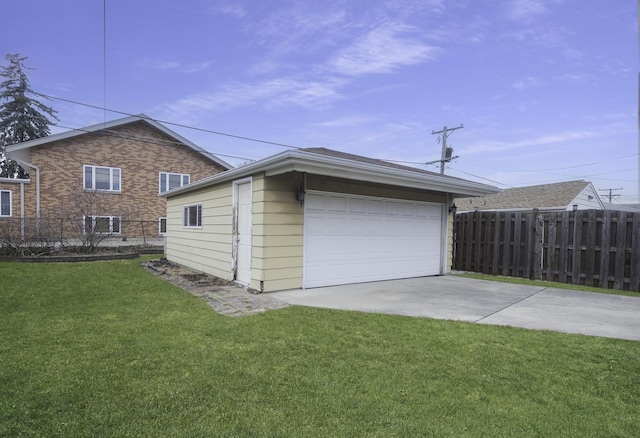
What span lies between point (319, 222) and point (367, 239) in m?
1.51

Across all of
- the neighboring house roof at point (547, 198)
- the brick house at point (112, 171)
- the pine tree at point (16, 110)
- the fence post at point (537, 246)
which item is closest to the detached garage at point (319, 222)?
the fence post at point (537, 246)

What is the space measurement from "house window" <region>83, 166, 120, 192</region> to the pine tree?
15.2 meters

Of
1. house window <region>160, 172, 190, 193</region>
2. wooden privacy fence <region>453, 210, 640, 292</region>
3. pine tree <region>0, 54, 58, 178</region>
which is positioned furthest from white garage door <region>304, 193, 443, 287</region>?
pine tree <region>0, 54, 58, 178</region>

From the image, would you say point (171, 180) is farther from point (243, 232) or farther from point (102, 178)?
point (243, 232)

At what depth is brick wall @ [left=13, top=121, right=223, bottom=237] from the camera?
17.1 m

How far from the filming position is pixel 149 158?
64.7 feet

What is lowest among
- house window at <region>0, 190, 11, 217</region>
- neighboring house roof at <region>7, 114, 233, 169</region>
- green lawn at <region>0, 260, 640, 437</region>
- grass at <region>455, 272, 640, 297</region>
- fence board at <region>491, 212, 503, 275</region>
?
grass at <region>455, 272, 640, 297</region>

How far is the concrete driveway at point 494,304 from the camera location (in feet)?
17.0

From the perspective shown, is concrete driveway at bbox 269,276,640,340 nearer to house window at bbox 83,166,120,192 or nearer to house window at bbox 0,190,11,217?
house window at bbox 83,166,120,192

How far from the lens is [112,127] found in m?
18.5

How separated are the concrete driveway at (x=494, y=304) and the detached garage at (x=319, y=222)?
0.57 m

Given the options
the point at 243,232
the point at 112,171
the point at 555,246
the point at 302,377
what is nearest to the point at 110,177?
the point at 112,171

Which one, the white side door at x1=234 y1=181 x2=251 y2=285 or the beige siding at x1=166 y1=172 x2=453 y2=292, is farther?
the white side door at x1=234 y1=181 x2=251 y2=285

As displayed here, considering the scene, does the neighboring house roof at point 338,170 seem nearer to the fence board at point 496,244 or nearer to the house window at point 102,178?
the fence board at point 496,244
